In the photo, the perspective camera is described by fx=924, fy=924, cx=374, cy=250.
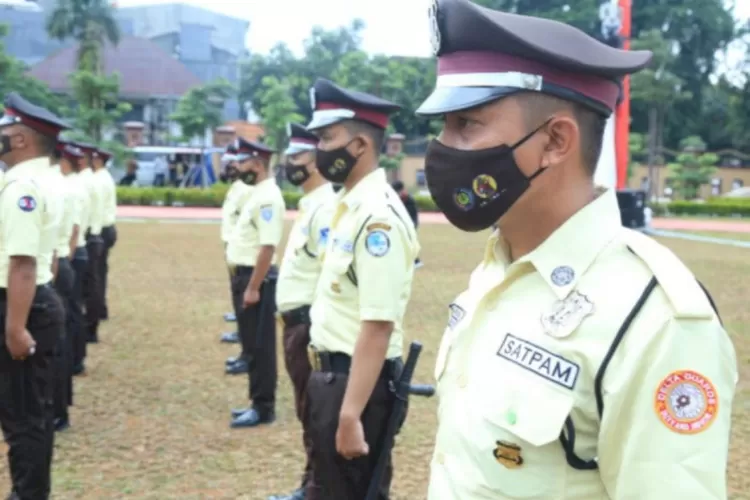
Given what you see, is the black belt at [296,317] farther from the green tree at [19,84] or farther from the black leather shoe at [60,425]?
the green tree at [19,84]

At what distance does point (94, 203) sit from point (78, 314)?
2.56 m

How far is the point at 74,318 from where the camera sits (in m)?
7.44

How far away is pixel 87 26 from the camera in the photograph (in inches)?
1742

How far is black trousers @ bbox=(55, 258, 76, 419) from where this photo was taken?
6.03 m

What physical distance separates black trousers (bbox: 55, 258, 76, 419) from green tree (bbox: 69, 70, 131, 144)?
31.3 metres

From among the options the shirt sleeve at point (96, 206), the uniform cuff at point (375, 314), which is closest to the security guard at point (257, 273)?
the shirt sleeve at point (96, 206)

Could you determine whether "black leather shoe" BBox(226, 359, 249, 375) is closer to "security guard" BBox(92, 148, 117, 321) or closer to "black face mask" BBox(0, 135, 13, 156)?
"security guard" BBox(92, 148, 117, 321)

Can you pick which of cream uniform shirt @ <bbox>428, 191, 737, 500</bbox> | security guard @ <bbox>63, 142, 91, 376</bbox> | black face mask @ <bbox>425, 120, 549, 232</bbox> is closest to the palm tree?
security guard @ <bbox>63, 142, 91, 376</bbox>

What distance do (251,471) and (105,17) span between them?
144ft

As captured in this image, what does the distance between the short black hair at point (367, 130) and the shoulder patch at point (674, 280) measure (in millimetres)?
2342

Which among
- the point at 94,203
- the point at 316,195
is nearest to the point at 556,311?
the point at 316,195

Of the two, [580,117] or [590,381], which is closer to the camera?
[590,381]

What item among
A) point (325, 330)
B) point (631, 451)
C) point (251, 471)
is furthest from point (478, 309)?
point (251, 471)

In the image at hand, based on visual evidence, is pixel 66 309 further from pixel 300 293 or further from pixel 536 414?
pixel 536 414
